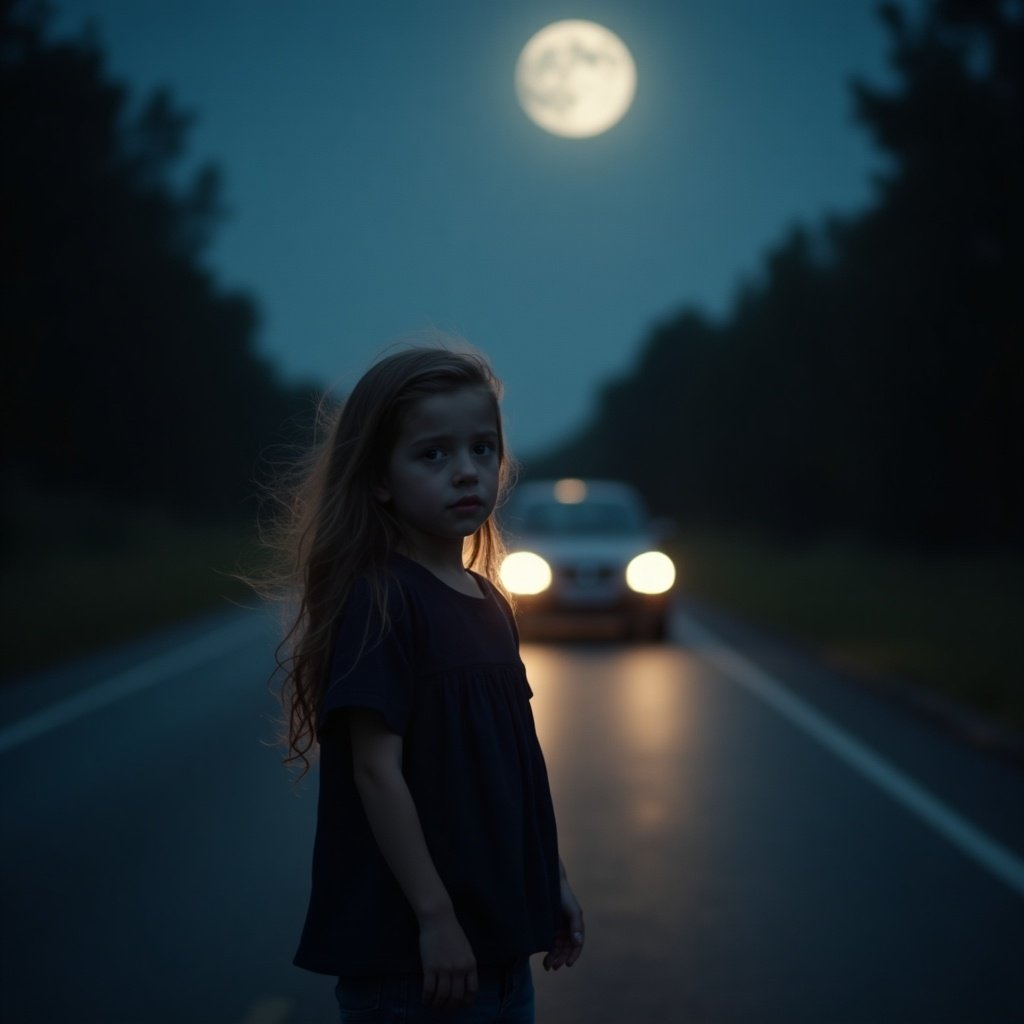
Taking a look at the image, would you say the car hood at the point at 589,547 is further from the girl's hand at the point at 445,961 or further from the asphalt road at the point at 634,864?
the girl's hand at the point at 445,961

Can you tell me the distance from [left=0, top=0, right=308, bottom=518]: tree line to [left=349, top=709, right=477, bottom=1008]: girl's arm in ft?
64.5

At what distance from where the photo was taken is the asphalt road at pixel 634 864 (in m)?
5.02

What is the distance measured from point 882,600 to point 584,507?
793 cm

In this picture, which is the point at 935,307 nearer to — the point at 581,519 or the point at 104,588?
the point at 104,588

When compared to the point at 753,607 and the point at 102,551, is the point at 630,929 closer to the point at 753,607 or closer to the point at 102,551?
the point at 753,607

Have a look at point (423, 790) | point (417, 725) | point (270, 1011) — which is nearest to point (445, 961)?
point (423, 790)

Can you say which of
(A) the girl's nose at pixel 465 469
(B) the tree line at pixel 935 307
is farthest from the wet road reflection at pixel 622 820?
(B) the tree line at pixel 935 307

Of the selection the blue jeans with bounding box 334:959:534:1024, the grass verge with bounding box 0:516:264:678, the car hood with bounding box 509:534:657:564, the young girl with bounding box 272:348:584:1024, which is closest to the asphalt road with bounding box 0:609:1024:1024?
the grass verge with bounding box 0:516:264:678

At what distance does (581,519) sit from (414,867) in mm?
17986

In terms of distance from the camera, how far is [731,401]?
77062 mm

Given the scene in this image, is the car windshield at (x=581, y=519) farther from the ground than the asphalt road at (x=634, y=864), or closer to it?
farther from the ground

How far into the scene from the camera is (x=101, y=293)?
161 feet

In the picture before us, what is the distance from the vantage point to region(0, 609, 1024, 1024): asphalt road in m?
5.02

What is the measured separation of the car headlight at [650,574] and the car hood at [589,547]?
0.20m
